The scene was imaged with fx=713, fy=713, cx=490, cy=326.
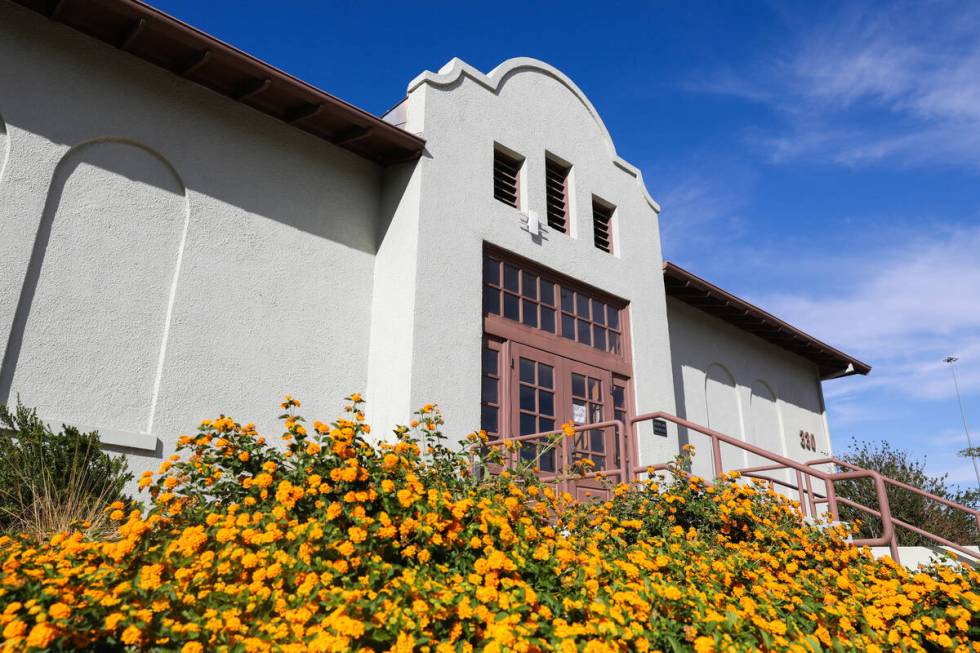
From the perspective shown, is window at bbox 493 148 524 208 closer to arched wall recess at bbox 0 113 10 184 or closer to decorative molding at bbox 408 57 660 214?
decorative molding at bbox 408 57 660 214

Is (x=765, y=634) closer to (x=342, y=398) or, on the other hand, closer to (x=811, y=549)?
(x=811, y=549)

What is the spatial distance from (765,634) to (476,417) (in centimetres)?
532

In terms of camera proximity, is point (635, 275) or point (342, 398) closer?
point (342, 398)

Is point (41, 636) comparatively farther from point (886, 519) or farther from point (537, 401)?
point (886, 519)

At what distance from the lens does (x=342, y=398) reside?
8664 mm

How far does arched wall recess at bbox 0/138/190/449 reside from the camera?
659 cm

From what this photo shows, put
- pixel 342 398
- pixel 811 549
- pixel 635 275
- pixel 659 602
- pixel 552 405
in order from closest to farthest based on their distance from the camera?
1. pixel 659 602
2. pixel 811 549
3. pixel 342 398
4. pixel 552 405
5. pixel 635 275

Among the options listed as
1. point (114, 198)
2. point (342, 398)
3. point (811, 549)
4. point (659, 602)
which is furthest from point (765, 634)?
point (114, 198)

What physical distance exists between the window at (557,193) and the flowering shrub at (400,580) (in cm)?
630

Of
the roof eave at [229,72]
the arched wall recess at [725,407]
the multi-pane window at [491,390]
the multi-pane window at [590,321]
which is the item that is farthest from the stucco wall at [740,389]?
the roof eave at [229,72]

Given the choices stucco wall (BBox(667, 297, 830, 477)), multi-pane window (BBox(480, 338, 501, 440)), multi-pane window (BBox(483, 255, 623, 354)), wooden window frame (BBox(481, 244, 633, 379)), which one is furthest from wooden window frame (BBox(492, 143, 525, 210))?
stucco wall (BBox(667, 297, 830, 477))

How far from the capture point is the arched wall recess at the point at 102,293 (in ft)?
21.6

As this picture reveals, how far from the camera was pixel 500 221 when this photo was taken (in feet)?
32.7

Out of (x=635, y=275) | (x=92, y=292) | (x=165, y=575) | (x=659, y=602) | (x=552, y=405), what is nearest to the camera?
(x=165, y=575)
